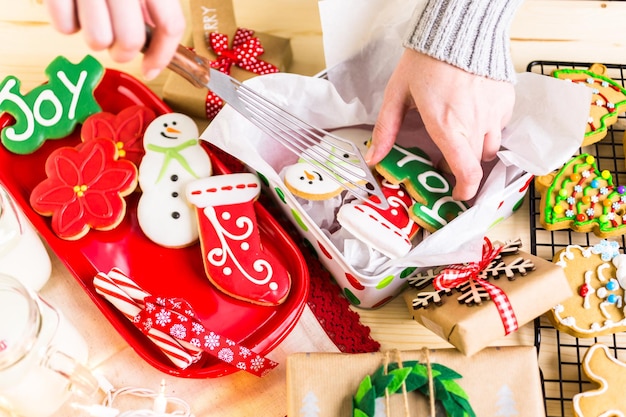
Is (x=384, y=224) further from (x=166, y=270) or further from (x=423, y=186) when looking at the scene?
(x=166, y=270)

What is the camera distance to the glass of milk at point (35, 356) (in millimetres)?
611

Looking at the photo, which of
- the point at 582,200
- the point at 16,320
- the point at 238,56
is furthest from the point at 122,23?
the point at 582,200

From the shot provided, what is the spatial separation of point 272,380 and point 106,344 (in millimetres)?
197

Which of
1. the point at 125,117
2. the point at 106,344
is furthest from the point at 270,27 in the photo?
the point at 106,344

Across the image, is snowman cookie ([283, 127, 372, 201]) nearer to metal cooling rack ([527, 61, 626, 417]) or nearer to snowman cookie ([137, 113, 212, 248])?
snowman cookie ([137, 113, 212, 248])

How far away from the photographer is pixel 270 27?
0.96 meters

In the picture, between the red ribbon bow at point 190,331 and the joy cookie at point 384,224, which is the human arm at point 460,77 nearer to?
the joy cookie at point 384,224

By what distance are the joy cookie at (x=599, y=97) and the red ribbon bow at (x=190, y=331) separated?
496 mm

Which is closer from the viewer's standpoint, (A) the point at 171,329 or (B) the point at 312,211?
(A) the point at 171,329

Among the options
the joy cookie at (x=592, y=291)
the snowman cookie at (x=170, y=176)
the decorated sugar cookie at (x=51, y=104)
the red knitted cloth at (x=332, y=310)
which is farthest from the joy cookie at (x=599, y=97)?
the decorated sugar cookie at (x=51, y=104)

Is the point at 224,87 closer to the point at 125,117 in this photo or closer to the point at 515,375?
the point at 125,117

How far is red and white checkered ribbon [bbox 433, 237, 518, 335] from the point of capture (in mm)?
684

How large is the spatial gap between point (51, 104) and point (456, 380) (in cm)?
58

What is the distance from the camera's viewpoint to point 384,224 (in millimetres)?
747
